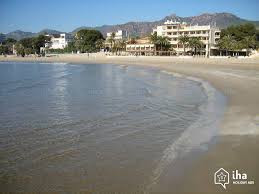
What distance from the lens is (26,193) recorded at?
5.81 m

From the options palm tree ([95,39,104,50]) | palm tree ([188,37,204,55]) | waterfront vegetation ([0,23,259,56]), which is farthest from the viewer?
palm tree ([95,39,104,50])

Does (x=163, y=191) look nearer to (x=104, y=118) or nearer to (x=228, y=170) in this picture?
(x=228, y=170)

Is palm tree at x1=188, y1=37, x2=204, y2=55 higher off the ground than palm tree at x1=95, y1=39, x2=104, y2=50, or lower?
lower

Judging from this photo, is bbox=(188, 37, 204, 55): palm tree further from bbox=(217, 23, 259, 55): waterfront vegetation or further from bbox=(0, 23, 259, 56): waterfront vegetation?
bbox=(217, 23, 259, 55): waterfront vegetation

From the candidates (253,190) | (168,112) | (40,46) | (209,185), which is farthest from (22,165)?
(40,46)

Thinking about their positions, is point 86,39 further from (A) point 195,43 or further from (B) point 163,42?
(A) point 195,43
